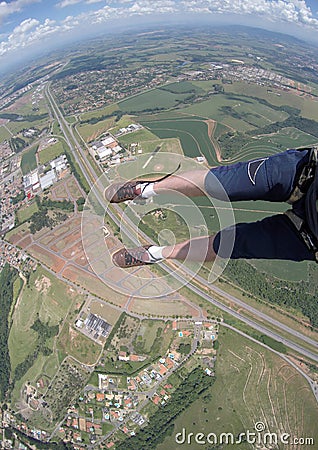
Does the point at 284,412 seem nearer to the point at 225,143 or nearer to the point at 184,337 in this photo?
the point at 184,337

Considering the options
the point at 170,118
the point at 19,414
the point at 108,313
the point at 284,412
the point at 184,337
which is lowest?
the point at 284,412

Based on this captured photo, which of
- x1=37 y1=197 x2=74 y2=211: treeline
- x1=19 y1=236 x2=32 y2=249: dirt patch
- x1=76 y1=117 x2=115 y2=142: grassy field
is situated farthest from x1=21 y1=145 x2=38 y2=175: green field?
x1=19 y1=236 x2=32 y2=249: dirt patch

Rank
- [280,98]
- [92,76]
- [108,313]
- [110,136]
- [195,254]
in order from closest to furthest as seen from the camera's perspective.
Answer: [195,254]
[108,313]
[110,136]
[280,98]
[92,76]

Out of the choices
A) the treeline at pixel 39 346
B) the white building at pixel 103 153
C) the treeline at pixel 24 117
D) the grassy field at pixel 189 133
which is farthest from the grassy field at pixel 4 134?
the treeline at pixel 39 346

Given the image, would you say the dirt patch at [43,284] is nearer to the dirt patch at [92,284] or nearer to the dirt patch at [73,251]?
the dirt patch at [92,284]

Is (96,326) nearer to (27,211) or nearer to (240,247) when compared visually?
(240,247)

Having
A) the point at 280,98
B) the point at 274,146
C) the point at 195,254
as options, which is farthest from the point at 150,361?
the point at 280,98

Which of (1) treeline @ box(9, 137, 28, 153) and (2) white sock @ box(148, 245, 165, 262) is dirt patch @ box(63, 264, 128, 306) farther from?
(1) treeline @ box(9, 137, 28, 153)
